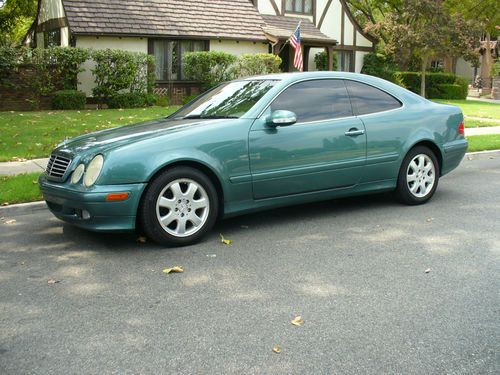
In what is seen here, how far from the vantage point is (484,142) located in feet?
43.4

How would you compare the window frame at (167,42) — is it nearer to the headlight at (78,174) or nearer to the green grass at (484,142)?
the green grass at (484,142)

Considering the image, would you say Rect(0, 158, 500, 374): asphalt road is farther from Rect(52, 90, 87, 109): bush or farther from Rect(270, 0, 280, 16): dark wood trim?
Rect(270, 0, 280, 16): dark wood trim

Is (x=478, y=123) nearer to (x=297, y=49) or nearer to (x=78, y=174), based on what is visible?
(x=297, y=49)

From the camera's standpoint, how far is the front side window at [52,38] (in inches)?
982

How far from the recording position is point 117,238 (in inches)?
243

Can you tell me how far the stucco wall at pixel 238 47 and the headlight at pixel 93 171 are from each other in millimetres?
20727

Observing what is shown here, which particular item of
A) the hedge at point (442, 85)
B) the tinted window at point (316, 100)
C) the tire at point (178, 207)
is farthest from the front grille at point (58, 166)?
the hedge at point (442, 85)

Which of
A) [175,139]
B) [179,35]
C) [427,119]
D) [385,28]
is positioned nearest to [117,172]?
[175,139]

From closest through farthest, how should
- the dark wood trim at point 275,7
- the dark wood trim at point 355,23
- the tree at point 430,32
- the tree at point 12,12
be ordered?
the tree at point 430,32 < the dark wood trim at point 275,7 < the dark wood trim at point 355,23 < the tree at point 12,12

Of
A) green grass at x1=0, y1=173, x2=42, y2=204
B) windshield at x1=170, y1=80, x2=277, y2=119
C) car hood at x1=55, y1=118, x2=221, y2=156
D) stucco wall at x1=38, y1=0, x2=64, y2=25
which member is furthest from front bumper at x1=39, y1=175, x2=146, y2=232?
stucco wall at x1=38, y1=0, x2=64, y2=25

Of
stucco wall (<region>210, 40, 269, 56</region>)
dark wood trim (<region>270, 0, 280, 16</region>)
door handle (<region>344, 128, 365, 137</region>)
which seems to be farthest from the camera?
dark wood trim (<region>270, 0, 280, 16</region>)

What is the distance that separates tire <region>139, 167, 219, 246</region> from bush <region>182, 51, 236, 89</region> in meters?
18.4

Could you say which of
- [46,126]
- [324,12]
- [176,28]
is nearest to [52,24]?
[176,28]

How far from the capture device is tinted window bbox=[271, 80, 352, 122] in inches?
259
